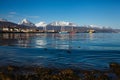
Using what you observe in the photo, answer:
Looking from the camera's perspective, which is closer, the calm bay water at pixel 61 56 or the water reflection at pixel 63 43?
the calm bay water at pixel 61 56

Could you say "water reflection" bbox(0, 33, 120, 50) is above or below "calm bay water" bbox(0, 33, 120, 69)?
below

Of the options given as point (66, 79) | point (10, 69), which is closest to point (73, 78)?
point (66, 79)

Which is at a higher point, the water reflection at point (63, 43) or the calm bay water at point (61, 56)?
the calm bay water at point (61, 56)

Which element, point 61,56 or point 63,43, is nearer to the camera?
point 61,56

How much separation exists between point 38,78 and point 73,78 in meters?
2.70

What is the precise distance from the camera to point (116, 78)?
1733 cm

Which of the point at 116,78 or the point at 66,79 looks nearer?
the point at 66,79

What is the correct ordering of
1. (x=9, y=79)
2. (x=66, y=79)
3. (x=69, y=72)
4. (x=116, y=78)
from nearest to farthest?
(x=9, y=79) < (x=66, y=79) < (x=116, y=78) < (x=69, y=72)

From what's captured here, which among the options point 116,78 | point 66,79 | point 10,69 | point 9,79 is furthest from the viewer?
point 10,69

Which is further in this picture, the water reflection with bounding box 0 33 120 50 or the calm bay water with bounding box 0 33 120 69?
the water reflection with bounding box 0 33 120 50

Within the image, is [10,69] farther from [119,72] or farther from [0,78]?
[119,72]

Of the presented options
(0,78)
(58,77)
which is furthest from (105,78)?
(0,78)

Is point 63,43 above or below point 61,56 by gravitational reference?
below

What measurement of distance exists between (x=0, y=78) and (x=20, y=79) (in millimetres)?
1422
